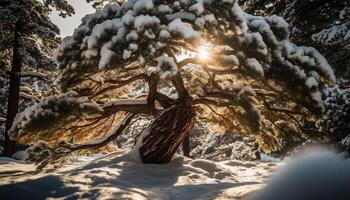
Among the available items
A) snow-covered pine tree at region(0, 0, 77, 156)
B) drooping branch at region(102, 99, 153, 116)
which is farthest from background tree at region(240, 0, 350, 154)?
snow-covered pine tree at region(0, 0, 77, 156)

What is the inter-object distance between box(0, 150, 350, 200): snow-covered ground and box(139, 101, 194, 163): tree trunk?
10.7 inches

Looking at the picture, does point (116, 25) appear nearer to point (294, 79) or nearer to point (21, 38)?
point (294, 79)

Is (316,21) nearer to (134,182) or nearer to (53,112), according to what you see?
(134,182)

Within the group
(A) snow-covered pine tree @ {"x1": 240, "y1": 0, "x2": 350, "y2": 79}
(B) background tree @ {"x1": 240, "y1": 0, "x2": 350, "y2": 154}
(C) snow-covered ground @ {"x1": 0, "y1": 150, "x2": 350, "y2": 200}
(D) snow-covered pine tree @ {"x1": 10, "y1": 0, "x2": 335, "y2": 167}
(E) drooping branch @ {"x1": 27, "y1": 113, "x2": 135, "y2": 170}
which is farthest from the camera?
(A) snow-covered pine tree @ {"x1": 240, "y1": 0, "x2": 350, "y2": 79}

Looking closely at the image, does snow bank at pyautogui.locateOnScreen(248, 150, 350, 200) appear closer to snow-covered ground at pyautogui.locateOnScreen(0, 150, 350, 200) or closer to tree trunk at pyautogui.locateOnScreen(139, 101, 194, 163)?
snow-covered ground at pyautogui.locateOnScreen(0, 150, 350, 200)

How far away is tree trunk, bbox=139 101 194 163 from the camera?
803cm

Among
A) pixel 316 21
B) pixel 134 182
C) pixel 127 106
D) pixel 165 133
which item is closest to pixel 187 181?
pixel 134 182

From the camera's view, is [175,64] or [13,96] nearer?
[175,64]

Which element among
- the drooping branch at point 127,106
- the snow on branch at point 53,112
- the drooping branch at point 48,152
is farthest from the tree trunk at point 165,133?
the snow on branch at point 53,112

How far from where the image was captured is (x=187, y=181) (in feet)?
22.4

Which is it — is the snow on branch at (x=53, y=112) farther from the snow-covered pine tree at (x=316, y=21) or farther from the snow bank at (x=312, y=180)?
the snow-covered pine tree at (x=316, y=21)

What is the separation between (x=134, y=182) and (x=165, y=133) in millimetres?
1825

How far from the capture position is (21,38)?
14953 millimetres

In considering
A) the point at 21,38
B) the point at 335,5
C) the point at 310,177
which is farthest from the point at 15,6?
the point at 310,177
